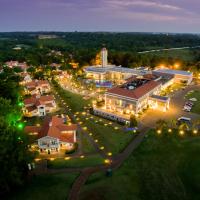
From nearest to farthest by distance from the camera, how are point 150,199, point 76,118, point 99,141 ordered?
point 150,199 < point 99,141 < point 76,118

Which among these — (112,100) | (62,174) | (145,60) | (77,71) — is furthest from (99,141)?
(145,60)

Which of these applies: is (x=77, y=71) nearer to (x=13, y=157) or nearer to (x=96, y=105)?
(x=96, y=105)

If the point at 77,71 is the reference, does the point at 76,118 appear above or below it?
below

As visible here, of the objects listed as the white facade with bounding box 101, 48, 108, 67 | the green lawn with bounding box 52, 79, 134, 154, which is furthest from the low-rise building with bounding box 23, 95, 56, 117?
the white facade with bounding box 101, 48, 108, 67

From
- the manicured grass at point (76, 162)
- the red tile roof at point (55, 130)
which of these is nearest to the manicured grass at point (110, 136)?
the manicured grass at point (76, 162)

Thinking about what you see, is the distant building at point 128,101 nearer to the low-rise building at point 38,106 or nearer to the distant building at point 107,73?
the low-rise building at point 38,106

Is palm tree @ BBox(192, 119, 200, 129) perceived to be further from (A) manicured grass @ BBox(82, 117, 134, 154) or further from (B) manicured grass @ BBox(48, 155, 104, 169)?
(B) manicured grass @ BBox(48, 155, 104, 169)

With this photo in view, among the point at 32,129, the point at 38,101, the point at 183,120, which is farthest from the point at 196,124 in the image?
the point at 38,101

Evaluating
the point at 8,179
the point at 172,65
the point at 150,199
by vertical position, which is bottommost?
the point at 150,199
